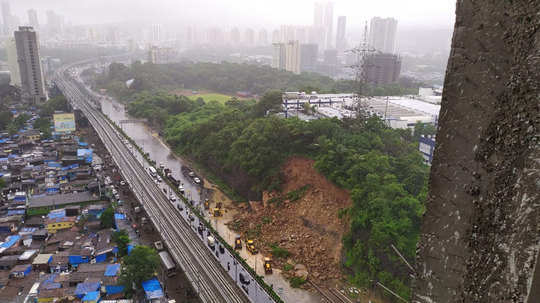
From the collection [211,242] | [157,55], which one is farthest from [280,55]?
[211,242]

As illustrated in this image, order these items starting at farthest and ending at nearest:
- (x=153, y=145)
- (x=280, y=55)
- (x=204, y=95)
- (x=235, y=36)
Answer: (x=235, y=36)
(x=280, y=55)
(x=204, y=95)
(x=153, y=145)

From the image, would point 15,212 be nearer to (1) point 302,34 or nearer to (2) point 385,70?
(2) point 385,70

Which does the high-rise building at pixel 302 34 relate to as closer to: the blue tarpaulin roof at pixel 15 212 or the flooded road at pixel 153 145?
the flooded road at pixel 153 145

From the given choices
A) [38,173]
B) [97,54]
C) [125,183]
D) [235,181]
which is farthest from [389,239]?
[97,54]

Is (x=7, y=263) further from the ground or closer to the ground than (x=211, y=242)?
closer to the ground

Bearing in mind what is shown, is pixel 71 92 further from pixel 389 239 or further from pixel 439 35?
pixel 439 35

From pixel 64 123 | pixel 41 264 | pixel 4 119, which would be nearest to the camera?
pixel 41 264
